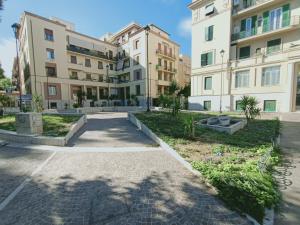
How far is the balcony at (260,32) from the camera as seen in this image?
16844mm

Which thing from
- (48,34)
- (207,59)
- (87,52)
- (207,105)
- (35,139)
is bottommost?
(35,139)

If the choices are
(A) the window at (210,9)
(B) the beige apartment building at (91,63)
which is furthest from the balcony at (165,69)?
(A) the window at (210,9)

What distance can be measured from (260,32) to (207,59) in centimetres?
651

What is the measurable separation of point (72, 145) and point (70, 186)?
361cm

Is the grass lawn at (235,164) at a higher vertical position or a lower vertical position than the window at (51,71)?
lower

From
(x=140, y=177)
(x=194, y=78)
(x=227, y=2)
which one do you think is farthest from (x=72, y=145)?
(x=227, y=2)

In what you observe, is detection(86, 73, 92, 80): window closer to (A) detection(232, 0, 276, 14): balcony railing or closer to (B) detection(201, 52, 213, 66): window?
(B) detection(201, 52, 213, 66): window

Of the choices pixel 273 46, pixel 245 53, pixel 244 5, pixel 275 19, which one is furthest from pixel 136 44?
pixel 273 46

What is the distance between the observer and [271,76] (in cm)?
1845

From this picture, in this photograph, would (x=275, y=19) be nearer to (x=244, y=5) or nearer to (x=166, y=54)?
(x=244, y=5)

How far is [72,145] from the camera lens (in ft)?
23.1

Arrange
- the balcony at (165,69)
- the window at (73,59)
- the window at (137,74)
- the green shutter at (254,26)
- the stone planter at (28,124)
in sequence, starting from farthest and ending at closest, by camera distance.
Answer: the balcony at (165,69), the window at (137,74), the window at (73,59), the green shutter at (254,26), the stone planter at (28,124)

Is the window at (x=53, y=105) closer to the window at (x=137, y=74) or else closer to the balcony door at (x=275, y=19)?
the window at (x=137, y=74)

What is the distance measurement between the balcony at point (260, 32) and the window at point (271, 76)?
3.83m
